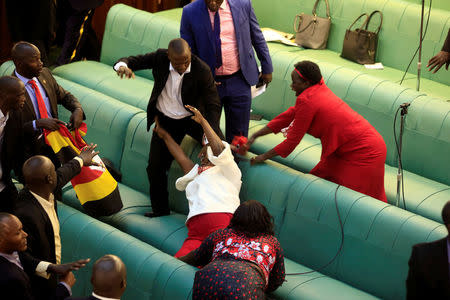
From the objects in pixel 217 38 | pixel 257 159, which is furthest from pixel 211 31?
pixel 257 159

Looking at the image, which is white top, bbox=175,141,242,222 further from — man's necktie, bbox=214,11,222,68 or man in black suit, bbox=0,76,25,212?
man in black suit, bbox=0,76,25,212

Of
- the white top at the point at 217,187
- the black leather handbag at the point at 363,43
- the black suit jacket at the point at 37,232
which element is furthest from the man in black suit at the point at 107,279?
the black leather handbag at the point at 363,43

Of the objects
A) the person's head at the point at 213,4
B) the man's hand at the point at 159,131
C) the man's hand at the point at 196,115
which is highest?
the person's head at the point at 213,4

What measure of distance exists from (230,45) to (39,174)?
179 centimetres

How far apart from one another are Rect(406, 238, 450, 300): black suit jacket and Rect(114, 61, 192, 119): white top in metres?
2.07

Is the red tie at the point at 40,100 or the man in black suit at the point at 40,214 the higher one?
the red tie at the point at 40,100

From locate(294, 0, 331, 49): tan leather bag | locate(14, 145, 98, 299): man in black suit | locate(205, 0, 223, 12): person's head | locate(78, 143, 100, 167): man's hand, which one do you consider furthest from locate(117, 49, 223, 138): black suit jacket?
locate(294, 0, 331, 49): tan leather bag

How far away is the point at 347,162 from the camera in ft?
14.3

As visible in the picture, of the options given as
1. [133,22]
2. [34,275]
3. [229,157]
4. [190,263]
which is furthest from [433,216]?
[133,22]

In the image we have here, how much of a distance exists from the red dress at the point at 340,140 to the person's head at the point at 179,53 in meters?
0.75

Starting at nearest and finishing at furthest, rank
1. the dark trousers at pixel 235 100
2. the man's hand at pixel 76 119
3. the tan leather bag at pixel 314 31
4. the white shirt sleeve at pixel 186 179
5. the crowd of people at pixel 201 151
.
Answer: the crowd of people at pixel 201 151 → the man's hand at pixel 76 119 → the white shirt sleeve at pixel 186 179 → the dark trousers at pixel 235 100 → the tan leather bag at pixel 314 31

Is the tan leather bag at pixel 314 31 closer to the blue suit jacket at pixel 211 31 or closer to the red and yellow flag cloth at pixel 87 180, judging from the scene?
the blue suit jacket at pixel 211 31

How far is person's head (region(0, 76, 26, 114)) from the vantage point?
11.9ft

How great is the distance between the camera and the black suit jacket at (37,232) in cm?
323
